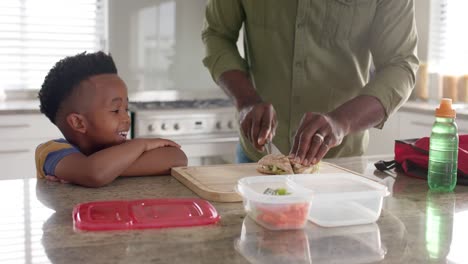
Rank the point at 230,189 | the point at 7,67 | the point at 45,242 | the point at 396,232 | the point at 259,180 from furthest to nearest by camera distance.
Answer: the point at 7,67
the point at 230,189
the point at 259,180
the point at 396,232
the point at 45,242

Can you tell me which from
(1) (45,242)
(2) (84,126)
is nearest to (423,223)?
(1) (45,242)

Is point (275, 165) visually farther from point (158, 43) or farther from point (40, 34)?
point (40, 34)

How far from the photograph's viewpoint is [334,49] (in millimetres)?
1842

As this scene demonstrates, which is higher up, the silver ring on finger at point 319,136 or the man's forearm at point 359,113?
the man's forearm at point 359,113

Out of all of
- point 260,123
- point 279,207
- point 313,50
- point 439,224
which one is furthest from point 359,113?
point 279,207

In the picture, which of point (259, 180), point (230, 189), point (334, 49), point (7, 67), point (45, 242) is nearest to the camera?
point (45, 242)

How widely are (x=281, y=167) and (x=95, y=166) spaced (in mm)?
424

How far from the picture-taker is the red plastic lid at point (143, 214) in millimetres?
984

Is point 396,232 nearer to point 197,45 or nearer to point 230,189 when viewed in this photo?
point 230,189

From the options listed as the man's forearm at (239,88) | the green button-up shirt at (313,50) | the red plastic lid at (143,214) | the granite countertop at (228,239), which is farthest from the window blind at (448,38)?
the red plastic lid at (143,214)

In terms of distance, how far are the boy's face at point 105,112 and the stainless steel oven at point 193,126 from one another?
5.87ft

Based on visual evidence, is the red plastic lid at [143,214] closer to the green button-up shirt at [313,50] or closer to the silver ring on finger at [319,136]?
the silver ring on finger at [319,136]

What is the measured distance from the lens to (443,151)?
132cm

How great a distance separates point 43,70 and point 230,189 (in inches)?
106
